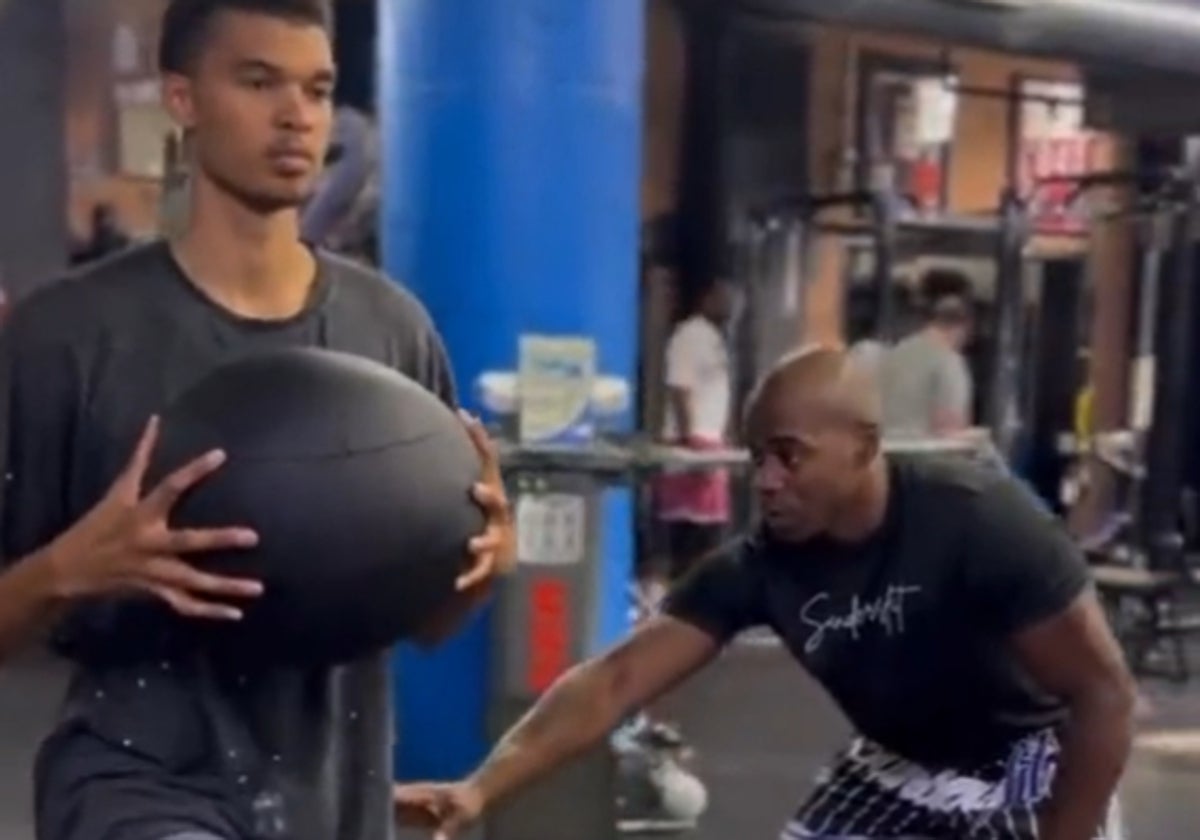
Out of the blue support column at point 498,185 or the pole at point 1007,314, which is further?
the pole at point 1007,314

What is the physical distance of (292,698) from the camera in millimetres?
2006

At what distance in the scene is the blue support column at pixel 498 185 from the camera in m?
5.24

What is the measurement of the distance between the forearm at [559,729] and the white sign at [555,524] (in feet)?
6.30

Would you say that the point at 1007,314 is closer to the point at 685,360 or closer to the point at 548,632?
the point at 685,360

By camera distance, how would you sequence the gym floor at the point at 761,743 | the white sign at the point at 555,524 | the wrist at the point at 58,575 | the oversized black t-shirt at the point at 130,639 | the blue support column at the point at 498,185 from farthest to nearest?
the gym floor at the point at 761,743 < the blue support column at the point at 498,185 < the white sign at the point at 555,524 < the oversized black t-shirt at the point at 130,639 < the wrist at the point at 58,575

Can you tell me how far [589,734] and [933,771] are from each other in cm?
45

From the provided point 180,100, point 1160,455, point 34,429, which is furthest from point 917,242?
point 34,429

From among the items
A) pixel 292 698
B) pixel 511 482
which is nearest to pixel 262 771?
pixel 292 698

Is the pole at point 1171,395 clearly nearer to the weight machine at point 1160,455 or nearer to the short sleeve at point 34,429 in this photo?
the weight machine at point 1160,455

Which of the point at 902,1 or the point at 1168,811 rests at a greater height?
the point at 902,1

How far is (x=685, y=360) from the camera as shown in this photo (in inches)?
344

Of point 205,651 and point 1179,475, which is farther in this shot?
point 1179,475

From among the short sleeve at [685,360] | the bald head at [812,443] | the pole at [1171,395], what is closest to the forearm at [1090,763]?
the bald head at [812,443]

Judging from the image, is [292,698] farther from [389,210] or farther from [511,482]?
[389,210]
